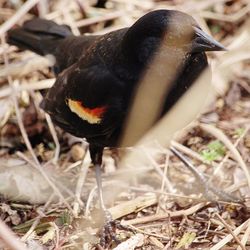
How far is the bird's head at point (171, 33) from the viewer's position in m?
2.24

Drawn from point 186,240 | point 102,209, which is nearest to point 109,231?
point 102,209

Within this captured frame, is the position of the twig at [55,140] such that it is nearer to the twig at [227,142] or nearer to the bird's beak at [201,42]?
the twig at [227,142]

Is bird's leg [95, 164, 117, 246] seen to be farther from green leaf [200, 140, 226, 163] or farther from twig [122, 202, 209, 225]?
green leaf [200, 140, 226, 163]

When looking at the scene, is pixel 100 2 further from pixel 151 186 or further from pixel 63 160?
pixel 151 186

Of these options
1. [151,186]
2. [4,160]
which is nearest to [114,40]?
[151,186]

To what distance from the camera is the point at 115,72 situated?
244cm

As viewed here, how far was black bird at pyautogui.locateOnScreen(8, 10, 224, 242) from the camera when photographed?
7.45ft

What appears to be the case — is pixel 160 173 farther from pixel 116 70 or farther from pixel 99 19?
pixel 99 19

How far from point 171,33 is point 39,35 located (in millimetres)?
1264

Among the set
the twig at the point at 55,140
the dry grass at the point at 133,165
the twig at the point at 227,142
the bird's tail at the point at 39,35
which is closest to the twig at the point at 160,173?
the dry grass at the point at 133,165

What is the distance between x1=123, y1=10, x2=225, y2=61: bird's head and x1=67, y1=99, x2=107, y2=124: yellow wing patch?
32 cm

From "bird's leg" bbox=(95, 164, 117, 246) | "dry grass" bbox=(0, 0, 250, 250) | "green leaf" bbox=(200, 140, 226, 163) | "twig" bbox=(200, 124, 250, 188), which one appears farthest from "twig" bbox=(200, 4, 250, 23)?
"bird's leg" bbox=(95, 164, 117, 246)

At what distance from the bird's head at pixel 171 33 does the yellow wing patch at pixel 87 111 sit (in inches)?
12.8

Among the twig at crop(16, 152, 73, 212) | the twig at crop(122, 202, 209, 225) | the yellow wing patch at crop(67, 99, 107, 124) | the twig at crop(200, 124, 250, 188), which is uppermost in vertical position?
the yellow wing patch at crop(67, 99, 107, 124)
